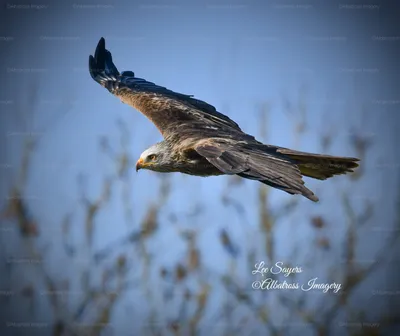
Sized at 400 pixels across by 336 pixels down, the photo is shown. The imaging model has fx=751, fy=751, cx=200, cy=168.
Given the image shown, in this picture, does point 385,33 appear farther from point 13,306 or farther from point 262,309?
point 13,306

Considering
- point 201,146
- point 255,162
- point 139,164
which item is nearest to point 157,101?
point 139,164

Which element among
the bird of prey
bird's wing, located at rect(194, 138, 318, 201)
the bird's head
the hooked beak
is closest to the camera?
bird's wing, located at rect(194, 138, 318, 201)

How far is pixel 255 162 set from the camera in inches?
220

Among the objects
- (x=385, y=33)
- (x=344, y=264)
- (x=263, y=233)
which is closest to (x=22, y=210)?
(x=263, y=233)

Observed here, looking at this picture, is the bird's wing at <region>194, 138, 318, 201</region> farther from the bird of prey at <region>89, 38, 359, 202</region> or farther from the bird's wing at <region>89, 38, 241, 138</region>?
the bird's wing at <region>89, 38, 241, 138</region>

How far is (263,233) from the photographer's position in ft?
23.7

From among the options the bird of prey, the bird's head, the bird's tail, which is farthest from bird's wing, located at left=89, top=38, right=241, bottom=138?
the bird's tail

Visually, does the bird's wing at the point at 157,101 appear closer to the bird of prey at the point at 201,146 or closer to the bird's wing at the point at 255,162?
the bird of prey at the point at 201,146

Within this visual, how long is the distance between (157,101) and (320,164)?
2260 mm

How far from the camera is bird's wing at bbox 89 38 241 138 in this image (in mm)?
7358

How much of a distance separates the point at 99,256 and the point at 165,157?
4.16 feet

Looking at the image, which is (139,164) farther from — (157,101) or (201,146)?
(157,101)

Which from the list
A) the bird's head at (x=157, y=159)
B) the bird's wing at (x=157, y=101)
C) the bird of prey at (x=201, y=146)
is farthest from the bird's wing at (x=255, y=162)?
the bird's wing at (x=157, y=101)

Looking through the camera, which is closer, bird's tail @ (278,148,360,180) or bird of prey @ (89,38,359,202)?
bird of prey @ (89,38,359,202)
